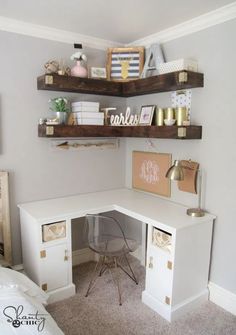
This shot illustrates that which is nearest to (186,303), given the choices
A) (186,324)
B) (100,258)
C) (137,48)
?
(186,324)

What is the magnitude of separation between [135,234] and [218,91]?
68.5 inches

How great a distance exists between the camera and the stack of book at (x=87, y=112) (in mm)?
2539

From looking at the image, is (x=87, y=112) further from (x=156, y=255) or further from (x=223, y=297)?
(x=223, y=297)

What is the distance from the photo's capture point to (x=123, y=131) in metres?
2.76

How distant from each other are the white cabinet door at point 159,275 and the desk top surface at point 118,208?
0.24m

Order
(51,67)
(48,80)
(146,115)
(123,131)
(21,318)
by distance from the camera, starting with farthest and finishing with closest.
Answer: (123,131) < (146,115) < (51,67) < (48,80) < (21,318)

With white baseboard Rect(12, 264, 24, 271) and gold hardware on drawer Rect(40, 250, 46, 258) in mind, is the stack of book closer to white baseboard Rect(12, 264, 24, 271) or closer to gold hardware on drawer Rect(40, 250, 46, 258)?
gold hardware on drawer Rect(40, 250, 46, 258)

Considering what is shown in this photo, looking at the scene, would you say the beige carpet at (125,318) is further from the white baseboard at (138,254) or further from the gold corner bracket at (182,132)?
the gold corner bracket at (182,132)

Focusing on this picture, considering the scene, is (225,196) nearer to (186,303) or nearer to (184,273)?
(184,273)

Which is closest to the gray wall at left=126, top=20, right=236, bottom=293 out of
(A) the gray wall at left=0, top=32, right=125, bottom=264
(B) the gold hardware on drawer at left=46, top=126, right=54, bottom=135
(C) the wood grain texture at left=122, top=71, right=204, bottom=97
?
(C) the wood grain texture at left=122, top=71, right=204, bottom=97

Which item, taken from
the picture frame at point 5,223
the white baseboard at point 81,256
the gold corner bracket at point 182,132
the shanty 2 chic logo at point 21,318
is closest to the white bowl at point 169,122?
the gold corner bracket at point 182,132

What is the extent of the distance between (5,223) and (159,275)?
1.36 meters

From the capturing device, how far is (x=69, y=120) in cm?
257

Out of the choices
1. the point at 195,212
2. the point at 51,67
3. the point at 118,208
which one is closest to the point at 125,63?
the point at 51,67
